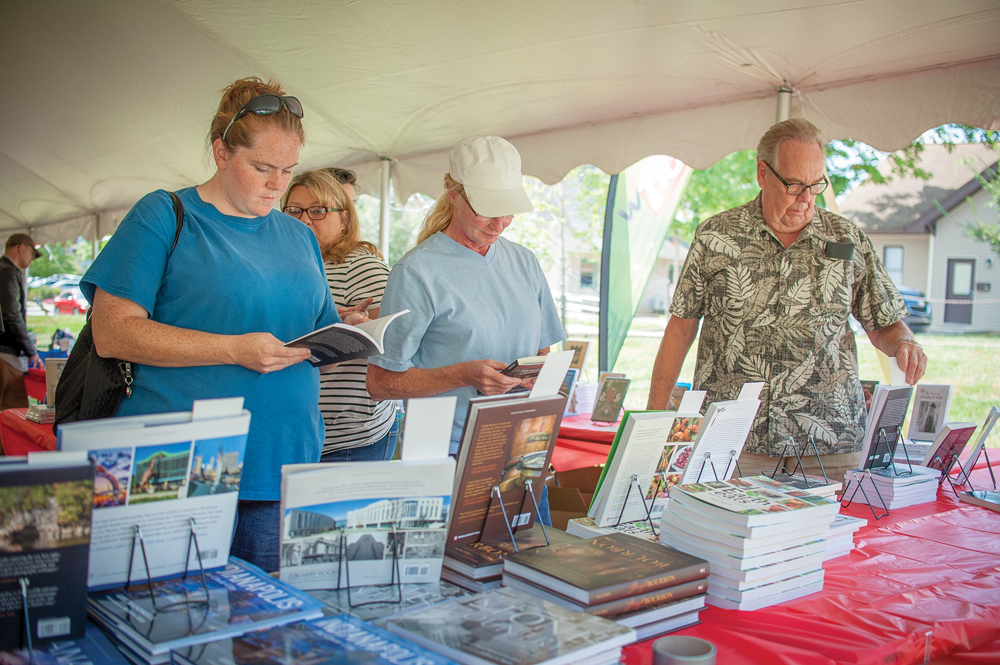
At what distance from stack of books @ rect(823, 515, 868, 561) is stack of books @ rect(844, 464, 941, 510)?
Result: 435 millimetres

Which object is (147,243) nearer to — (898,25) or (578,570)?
(578,570)

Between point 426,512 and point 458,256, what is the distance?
0.78 m

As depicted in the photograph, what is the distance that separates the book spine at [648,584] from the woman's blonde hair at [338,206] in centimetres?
163

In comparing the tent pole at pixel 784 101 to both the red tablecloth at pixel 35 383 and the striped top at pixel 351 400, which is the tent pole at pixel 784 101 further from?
the red tablecloth at pixel 35 383

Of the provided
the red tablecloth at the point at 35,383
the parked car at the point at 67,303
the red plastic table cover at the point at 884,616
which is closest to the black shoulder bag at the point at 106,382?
the red plastic table cover at the point at 884,616

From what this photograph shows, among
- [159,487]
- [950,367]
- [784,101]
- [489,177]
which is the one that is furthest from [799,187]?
[950,367]

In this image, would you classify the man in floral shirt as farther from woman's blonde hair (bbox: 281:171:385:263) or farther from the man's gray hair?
woman's blonde hair (bbox: 281:171:385:263)

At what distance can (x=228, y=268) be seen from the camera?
4.80ft

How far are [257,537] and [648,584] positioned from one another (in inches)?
32.8

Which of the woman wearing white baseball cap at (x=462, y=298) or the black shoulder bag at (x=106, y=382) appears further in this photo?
the woman wearing white baseball cap at (x=462, y=298)

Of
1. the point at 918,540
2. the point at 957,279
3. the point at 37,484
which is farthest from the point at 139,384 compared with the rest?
the point at 957,279

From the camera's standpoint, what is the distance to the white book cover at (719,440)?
61.2 inches

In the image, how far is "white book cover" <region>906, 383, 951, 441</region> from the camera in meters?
2.28

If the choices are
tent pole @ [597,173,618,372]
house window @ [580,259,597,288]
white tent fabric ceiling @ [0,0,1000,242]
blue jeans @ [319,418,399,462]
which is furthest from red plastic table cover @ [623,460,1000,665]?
house window @ [580,259,597,288]
